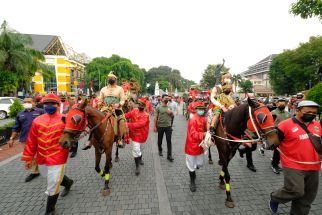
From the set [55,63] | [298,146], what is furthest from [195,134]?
[55,63]

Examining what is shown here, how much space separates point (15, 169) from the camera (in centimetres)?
636

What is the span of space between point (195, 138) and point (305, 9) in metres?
9.14

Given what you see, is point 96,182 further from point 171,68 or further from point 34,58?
point 171,68

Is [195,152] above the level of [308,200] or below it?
above

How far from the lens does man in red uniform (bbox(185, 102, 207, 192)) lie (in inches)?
186

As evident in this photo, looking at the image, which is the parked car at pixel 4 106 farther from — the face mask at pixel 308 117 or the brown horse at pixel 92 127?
the face mask at pixel 308 117

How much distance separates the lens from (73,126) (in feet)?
12.0

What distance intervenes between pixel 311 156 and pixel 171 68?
10234cm

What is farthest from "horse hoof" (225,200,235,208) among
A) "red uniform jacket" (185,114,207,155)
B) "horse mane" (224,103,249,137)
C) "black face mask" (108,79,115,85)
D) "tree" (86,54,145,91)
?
"tree" (86,54,145,91)

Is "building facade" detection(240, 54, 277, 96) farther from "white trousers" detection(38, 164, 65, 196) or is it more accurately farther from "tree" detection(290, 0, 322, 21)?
"white trousers" detection(38, 164, 65, 196)

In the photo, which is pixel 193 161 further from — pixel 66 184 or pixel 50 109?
pixel 50 109

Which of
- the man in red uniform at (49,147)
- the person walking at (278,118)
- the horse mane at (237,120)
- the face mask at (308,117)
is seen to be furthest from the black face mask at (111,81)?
the person walking at (278,118)

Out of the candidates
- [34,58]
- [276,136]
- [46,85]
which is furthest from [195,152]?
[46,85]

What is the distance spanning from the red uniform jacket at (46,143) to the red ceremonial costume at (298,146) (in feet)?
12.9
